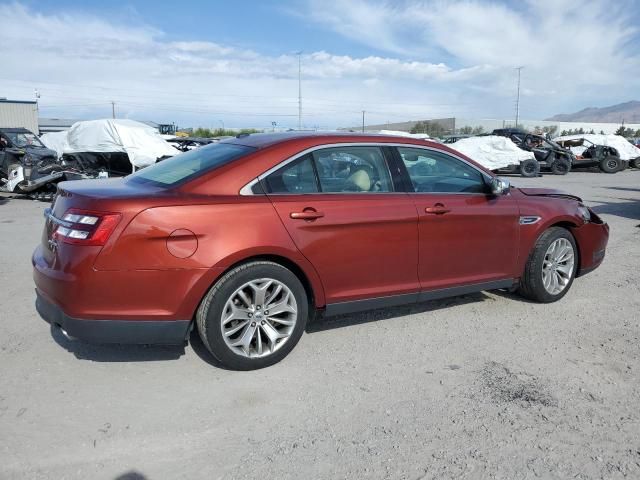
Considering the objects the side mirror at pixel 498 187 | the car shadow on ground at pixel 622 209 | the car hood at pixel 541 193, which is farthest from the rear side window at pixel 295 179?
the car shadow on ground at pixel 622 209

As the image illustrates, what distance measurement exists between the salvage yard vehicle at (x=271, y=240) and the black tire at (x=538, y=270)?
0.04 meters

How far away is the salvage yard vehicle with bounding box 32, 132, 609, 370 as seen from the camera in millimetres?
3145

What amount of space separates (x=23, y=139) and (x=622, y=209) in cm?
1556

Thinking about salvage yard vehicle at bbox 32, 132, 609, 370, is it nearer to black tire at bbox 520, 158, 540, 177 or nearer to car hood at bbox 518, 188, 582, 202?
car hood at bbox 518, 188, 582, 202

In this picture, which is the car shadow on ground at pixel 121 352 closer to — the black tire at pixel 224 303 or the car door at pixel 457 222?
the black tire at pixel 224 303

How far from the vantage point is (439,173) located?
173 inches

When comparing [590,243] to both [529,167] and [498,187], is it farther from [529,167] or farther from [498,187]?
[529,167]

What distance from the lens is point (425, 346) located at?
401cm

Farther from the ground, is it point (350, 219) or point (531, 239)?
point (350, 219)

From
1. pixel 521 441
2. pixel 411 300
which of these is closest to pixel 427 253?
pixel 411 300

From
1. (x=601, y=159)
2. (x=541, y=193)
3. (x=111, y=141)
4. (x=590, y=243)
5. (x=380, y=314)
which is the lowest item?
(x=380, y=314)

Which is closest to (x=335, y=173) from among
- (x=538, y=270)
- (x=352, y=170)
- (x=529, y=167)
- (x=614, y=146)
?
(x=352, y=170)

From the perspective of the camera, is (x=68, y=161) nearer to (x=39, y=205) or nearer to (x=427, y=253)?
(x=39, y=205)

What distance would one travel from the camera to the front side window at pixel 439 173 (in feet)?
13.8
